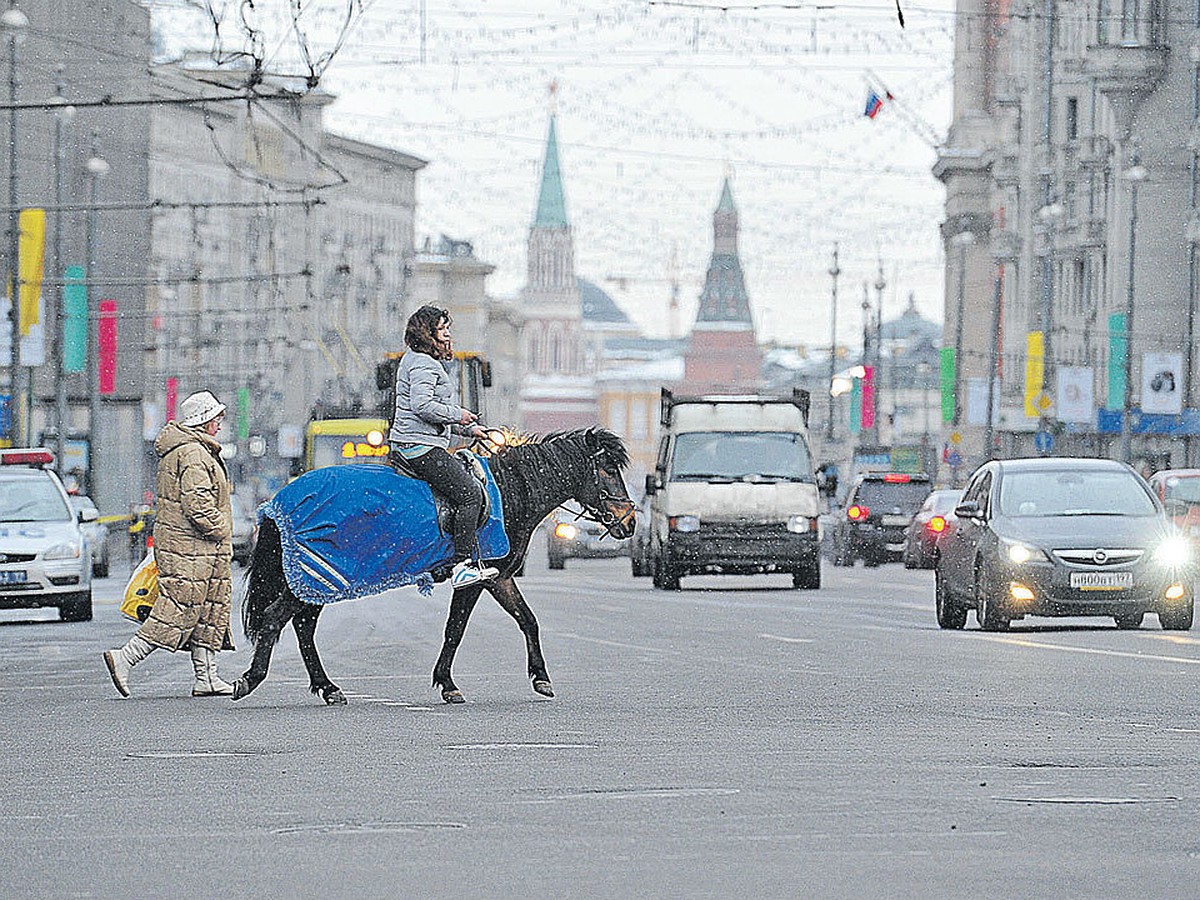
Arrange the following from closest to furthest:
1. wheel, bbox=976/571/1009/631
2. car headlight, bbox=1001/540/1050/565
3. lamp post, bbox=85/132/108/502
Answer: car headlight, bbox=1001/540/1050/565
wheel, bbox=976/571/1009/631
lamp post, bbox=85/132/108/502

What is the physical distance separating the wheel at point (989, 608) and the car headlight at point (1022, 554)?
0.42m

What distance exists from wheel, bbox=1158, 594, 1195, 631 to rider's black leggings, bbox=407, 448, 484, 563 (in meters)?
9.79

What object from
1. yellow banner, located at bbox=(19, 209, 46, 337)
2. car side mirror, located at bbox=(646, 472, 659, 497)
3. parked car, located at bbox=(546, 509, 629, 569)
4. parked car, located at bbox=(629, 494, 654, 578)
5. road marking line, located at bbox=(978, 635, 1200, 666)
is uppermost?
yellow banner, located at bbox=(19, 209, 46, 337)

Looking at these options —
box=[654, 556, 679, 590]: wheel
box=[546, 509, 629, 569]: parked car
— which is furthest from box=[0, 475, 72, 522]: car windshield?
box=[546, 509, 629, 569]: parked car

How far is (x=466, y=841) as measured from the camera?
9.30 metres

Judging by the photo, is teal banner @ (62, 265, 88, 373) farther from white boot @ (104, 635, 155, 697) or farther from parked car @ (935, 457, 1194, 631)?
white boot @ (104, 635, 155, 697)

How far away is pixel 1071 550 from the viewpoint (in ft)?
76.7

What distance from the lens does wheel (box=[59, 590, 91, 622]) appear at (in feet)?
97.0

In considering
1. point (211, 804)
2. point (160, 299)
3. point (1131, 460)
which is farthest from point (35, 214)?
point (160, 299)

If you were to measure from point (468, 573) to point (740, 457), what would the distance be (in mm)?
22482

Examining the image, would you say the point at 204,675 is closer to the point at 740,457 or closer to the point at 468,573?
→ the point at 468,573

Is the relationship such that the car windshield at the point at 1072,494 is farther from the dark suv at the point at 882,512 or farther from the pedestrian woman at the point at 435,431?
the dark suv at the point at 882,512

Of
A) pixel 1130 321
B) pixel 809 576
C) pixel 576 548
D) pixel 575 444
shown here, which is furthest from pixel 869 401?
pixel 575 444

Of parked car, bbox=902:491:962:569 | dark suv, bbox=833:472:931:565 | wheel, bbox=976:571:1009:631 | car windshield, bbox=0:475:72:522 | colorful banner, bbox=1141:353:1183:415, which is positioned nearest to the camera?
wheel, bbox=976:571:1009:631
